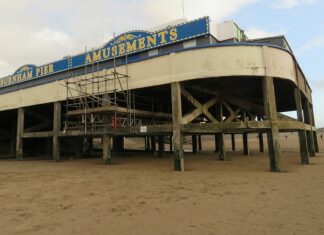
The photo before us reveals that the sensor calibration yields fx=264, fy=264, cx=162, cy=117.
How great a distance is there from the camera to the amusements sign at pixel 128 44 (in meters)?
22.8

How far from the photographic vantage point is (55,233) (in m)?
5.39

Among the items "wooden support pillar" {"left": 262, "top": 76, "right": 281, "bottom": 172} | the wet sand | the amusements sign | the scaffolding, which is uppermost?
the amusements sign

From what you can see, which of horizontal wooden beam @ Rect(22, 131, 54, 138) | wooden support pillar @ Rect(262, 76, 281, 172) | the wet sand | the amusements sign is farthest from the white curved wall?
horizontal wooden beam @ Rect(22, 131, 54, 138)

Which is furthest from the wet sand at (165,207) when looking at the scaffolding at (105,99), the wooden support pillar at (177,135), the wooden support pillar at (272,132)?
the scaffolding at (105,99)

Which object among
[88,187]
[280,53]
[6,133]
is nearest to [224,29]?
[280,53]

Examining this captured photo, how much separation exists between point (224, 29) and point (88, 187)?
1880 cm

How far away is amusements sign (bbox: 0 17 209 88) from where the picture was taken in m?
22.8

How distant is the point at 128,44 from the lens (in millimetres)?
26453

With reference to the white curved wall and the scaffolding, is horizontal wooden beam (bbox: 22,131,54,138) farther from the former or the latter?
the white curved wall

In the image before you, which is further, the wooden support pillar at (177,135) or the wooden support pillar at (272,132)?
the wooden support pillar at (177,135)

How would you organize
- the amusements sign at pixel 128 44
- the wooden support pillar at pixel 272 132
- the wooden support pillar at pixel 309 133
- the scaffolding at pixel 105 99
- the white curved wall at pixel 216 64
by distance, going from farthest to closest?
the wooden support pillar at pixel 309 133
the amusements sign at pixel 128 44
the scaffolding at pixel 105 99
the white curved wall at pixel 216 64
the wooden support pillar at pixel 272 132

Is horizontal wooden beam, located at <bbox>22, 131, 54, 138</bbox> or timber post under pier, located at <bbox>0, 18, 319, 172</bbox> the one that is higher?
timber post under pier, located at <bbox>0, 18, 319, 172</bbox>

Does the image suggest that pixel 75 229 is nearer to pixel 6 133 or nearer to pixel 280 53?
pixel 280 53

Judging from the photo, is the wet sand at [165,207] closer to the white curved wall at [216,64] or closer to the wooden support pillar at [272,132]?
the wooden support pillar at [272,132]
